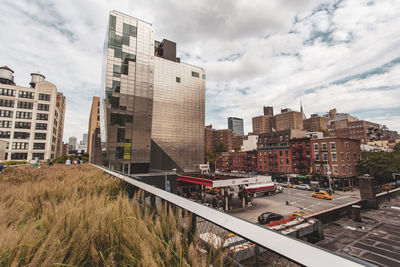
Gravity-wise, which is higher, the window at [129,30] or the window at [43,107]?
the window at [129,30]

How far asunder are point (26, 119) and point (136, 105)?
49734 mm

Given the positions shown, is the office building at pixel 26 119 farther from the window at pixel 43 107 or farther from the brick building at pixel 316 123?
the brick building at pixel 316 123

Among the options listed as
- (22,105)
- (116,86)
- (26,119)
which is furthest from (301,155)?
(22,105)

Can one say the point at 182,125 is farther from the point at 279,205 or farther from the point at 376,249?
the point at 376,249

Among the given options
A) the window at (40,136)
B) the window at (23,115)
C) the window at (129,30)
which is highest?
the window at (129,30)

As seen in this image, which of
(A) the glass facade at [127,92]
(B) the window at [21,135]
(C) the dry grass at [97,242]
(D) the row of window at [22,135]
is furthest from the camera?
Result: (B) the window at [21,135]

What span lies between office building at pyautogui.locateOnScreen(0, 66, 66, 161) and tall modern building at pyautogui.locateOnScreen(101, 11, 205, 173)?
39801 mm

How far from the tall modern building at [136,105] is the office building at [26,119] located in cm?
3980

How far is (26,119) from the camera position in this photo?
181 ft

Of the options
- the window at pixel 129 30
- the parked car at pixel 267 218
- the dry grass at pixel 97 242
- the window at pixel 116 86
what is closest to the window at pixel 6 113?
the window at pixel 116 86

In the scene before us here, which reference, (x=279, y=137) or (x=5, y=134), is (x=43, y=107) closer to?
(x=5, y=134)

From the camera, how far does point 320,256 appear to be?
1.09 metres

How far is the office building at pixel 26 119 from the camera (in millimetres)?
52406

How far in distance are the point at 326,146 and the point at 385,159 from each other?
13206 millimetres
